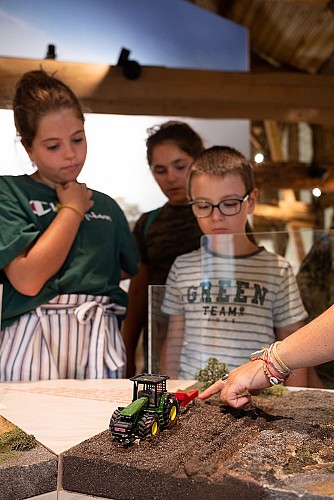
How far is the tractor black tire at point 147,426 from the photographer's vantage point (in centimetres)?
109

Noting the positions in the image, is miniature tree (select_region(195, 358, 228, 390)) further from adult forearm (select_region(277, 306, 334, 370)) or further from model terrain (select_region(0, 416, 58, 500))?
model terrain (select_region(0, 416, 58, 500))

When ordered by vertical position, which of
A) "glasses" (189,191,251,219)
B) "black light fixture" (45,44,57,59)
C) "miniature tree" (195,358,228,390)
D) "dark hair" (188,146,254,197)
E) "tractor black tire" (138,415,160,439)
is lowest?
"tractor black tire" (138,415,160,439)

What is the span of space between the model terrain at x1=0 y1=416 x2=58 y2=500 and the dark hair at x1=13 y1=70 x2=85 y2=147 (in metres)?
1.32

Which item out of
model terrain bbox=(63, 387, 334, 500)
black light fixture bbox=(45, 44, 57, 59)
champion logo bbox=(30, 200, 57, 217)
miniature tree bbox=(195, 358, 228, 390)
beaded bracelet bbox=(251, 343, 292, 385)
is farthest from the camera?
black light fixture bbox=(45, 44, 57, 59)

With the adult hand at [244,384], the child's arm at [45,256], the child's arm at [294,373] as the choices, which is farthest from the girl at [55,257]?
the adult hand at [244,384]

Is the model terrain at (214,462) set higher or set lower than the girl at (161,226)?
lower

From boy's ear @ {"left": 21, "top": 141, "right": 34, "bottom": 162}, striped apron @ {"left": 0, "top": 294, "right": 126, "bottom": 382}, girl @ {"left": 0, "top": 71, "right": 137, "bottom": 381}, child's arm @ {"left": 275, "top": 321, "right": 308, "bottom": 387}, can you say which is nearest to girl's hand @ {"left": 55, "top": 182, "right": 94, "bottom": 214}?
girl @ {"left": 0, "top": 71, "right": 137, "bottom": 381}

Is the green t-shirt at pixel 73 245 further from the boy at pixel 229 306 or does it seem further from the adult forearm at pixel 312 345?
the adult forearm at pixel 312 345

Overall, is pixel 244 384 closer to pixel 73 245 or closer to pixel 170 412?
pixel 170 412

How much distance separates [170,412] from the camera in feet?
3.88

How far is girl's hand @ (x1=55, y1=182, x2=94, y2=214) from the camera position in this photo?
2.06m

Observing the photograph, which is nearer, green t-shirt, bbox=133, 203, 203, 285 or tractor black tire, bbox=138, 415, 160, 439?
tractor black tire, bbox=138, 415, 160, 439

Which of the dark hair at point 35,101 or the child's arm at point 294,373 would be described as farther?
the dark hair at point 35,101

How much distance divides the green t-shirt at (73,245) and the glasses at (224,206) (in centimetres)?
37
